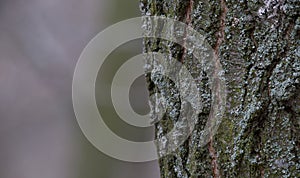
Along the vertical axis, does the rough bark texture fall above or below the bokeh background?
below

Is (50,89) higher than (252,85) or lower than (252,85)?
higher

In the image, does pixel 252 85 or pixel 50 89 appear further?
pixel 50 89

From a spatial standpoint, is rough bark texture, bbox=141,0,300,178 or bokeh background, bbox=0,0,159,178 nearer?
rough bark texture, bbox=141,0,300,178

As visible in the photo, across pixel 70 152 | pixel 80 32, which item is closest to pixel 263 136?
pixel 80 32

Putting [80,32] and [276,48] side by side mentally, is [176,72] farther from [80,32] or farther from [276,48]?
[80,32]
